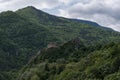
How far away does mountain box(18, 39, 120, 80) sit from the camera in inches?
2559

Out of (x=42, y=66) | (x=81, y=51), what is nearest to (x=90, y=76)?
(x=42, y=66)

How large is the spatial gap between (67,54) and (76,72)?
3907 cm

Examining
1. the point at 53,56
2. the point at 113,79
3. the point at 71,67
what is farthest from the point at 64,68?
the point at 113,79

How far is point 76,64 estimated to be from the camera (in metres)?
87.0

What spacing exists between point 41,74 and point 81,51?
67.8 feet

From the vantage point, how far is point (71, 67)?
279 ft

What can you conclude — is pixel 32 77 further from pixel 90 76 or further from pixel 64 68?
pixel 90 76

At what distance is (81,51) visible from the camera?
109750mm

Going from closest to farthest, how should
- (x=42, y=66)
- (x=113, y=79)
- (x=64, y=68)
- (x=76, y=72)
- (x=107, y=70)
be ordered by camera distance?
1. (x=113, y=79)
2. (x=107, y=70)
3. (x=76, y=72)
4. (x=64, y=68)
5. (x=42, y=66)

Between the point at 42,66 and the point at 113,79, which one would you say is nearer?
the point at 113,79

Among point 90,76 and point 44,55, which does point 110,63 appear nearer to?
point 90,76

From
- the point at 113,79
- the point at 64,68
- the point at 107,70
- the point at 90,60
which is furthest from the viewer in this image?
the point at 64,68

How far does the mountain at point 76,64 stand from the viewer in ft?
213

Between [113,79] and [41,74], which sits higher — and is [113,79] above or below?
above
